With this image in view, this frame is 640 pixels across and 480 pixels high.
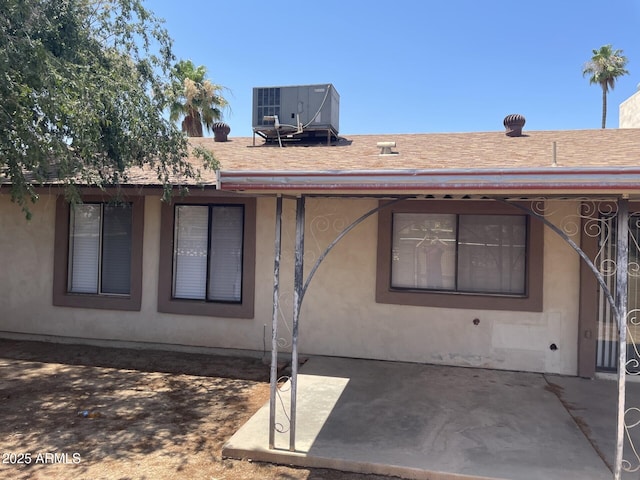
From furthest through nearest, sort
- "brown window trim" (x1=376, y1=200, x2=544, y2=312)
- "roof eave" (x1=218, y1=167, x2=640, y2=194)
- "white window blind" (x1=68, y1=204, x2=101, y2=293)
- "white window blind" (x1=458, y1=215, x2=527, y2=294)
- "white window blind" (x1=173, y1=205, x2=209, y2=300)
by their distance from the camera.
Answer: "white window blind" (x1=68, y1=204, x2=101, y2=293) → "white window blind" (x1=173, y1=205, x2=209, y2=300) → "white window blind" (x1=458, y1=215, x2=527, y2=294) → "brown window trim" (x1=376, y1=200, x2=544, y2=312) → "roof eave" (x1=218, y1=167, x2=640, y2=194)

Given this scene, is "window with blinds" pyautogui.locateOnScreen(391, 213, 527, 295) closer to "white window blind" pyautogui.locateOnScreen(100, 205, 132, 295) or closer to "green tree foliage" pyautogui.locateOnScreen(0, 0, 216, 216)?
"green tree foliage" pyautogui.locateOnScreen(0, 0, 216, 216)

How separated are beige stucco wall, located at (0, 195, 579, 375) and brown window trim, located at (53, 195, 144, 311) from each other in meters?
0.14

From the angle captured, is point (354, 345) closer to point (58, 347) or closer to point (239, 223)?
point (239, 223)

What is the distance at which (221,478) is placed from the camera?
153 inches

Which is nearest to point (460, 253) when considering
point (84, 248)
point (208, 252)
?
point (208, 252)

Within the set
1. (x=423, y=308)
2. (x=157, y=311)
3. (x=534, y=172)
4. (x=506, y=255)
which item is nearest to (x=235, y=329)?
(x=157, y=311)

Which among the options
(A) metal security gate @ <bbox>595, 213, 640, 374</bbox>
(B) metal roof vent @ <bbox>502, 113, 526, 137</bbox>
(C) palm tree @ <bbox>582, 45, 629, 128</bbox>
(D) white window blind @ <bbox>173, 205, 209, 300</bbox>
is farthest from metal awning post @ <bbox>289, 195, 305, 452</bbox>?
(C) palm tree @ <bbox>582, 45, 629, 128</bbox>

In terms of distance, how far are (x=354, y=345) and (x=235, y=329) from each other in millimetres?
2043

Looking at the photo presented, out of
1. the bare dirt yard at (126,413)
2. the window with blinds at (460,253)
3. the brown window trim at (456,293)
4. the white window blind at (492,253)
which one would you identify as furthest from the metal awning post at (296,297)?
the white window blind at (492,253)

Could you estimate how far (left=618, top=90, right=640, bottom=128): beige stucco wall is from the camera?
13070mm

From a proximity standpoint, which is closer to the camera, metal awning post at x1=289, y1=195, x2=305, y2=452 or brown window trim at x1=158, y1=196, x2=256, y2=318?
metal awning post at x1=289, y1=195, x2=305, y2=452

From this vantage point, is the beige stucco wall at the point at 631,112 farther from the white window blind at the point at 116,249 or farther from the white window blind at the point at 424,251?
the white window blind at the point at 116,249

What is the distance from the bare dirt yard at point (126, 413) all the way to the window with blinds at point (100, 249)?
45.4 inches

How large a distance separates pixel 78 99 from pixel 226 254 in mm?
3293
